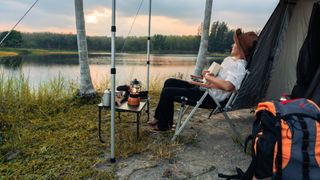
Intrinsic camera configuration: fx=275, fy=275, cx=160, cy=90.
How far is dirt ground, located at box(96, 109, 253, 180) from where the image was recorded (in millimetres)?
2273

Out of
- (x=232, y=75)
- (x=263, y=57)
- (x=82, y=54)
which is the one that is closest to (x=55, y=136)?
(x=82, y=54)

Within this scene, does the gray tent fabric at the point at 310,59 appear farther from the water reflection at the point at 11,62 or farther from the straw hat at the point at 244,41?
the water reflection at the point at 11,62

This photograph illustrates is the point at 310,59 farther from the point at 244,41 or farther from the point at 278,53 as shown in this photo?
the point at 278,53

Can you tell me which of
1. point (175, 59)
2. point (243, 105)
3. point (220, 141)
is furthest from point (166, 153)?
point (175, 59)

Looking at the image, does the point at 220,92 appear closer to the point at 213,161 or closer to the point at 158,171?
the point at 213,161

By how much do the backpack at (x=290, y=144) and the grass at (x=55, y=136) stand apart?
115 cm

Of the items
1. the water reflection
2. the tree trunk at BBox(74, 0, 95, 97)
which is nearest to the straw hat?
the tree trunk at BBox(74, 0, 95, 97)

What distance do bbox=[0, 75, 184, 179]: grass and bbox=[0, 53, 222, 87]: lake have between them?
0.27 m

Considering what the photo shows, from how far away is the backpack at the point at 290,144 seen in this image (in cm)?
150

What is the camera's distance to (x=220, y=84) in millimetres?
2793

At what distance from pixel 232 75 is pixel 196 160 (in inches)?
38.2

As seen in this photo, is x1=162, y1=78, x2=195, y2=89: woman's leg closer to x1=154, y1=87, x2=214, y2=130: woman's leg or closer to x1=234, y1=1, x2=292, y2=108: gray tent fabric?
x1=154, y1=87, x2=214, y2=130: woman's leg

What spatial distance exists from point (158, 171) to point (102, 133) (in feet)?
3.41

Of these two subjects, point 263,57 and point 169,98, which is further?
point 263,57
